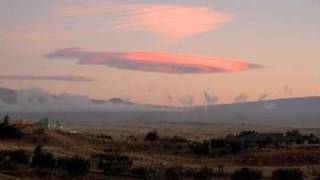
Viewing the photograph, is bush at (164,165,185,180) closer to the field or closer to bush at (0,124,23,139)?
the field

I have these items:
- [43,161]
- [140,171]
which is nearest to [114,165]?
[140,171]

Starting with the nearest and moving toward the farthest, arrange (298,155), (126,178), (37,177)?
(37,177) < (126,178) < (298,155)

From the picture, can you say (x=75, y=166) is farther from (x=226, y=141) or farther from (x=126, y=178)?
(x=226, y=141)

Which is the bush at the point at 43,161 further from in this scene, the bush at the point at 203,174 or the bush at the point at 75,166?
the bush at the point at 203,174

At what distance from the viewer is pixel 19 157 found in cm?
4797

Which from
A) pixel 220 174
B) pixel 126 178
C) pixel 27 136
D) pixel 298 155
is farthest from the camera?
pixel 27 136

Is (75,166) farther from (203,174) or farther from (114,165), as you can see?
(203,174)

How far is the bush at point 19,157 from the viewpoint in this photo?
154 ft

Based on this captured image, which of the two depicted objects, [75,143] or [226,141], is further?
[226,141]

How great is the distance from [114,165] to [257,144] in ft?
121

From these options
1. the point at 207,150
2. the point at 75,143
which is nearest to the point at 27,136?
the point at 75,143

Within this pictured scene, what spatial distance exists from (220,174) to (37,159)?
1190 centimetres

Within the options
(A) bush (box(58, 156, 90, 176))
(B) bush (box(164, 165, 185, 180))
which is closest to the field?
(A) bush (box(58, 156, 90, 176))

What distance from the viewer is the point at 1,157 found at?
48.0m
